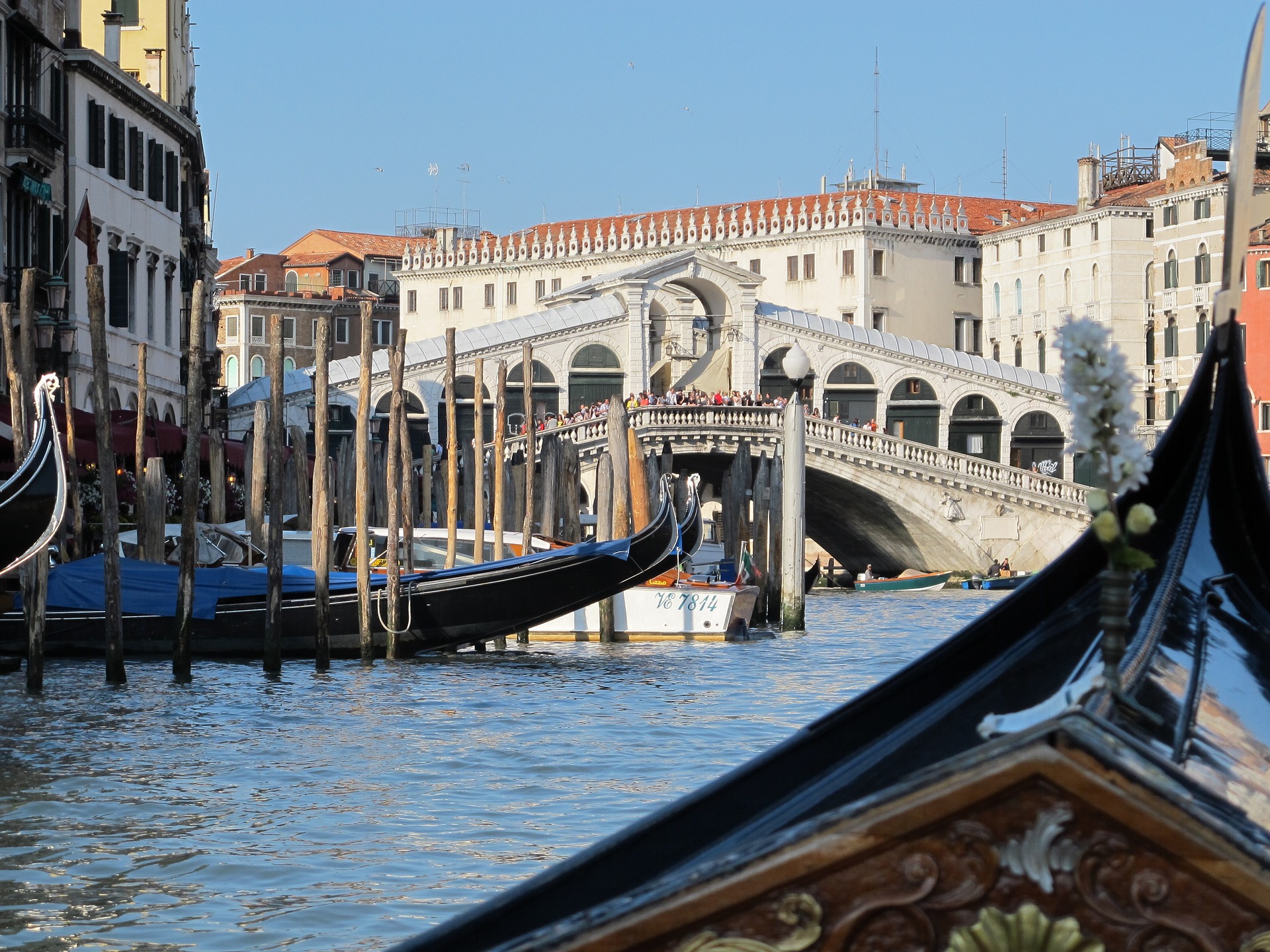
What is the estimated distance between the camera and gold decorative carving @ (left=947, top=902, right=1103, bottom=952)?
4.88ft

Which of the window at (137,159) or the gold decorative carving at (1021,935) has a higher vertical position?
the window at (137,159)

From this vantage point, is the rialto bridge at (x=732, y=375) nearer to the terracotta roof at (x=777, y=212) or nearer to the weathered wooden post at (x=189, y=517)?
the terracotta roof at (x=777, y=212)

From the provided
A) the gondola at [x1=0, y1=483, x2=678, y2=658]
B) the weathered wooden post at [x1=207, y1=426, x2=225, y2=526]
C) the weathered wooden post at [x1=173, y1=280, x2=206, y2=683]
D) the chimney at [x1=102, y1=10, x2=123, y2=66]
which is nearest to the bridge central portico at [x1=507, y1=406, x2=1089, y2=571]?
the chimney at [x1=102, y1=10, x2=123, y2=66]

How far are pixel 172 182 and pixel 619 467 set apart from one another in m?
9.83

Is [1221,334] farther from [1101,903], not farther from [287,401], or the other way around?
[287,401]

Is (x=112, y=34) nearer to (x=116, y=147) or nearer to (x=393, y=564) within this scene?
(x=116, y=147)

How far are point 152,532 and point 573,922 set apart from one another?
10.5m

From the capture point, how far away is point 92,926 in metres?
4.60

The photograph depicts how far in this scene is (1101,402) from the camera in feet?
5.87

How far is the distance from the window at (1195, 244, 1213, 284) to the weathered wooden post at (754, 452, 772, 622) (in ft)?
52.5

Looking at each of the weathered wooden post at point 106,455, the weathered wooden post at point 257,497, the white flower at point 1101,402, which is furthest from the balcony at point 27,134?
the white flower at point 1101,402

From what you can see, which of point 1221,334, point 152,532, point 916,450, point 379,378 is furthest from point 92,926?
point 379,378

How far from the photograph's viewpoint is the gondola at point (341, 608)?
11164mm

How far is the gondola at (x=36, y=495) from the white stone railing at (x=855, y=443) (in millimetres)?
18307
